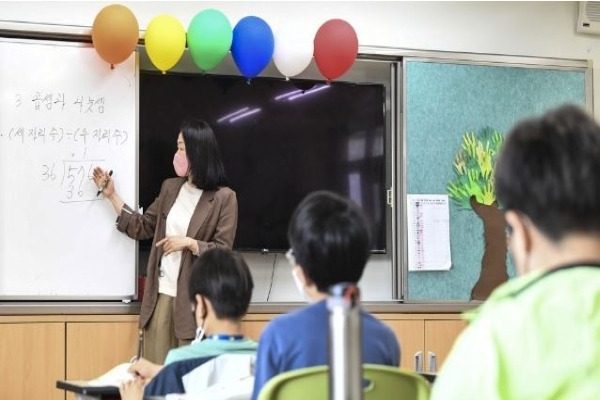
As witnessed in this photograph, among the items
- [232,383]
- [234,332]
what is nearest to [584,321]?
[232,383]

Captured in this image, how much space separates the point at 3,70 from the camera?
12.2ft

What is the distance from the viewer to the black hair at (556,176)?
985 mm

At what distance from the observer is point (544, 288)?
0.94 m

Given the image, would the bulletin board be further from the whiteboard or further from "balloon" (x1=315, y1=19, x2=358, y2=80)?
the whiteboard

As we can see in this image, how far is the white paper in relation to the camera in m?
4.26

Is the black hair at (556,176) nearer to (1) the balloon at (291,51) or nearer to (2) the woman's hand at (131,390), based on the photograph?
(2) the woman's hand at (131,390)

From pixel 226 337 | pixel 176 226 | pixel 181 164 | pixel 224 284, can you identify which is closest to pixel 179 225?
pixel 176 226

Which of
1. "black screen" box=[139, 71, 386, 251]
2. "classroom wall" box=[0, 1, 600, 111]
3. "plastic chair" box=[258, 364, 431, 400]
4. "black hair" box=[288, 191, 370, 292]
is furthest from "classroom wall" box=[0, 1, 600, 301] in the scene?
"plastic chair" box=[258, 364, 431, 400]

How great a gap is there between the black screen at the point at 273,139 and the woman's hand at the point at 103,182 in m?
0.23

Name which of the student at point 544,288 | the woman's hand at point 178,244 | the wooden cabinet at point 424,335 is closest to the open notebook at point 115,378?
the student at point 544,288

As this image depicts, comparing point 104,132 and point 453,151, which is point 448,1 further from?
point 104,132

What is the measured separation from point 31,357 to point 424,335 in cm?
176

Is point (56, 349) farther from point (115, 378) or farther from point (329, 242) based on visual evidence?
point (329, 242)

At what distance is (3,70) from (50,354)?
3.89 ft
